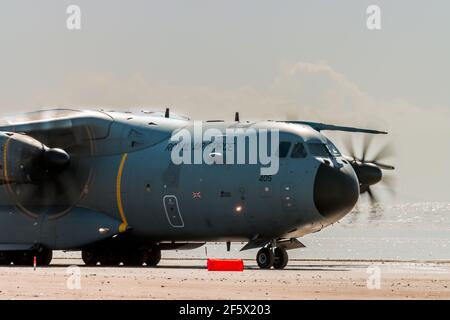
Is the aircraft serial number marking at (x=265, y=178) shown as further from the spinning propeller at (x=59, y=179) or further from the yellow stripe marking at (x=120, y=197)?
the spinning propeller at (x=59, y=179)

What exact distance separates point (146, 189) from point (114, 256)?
2994mm

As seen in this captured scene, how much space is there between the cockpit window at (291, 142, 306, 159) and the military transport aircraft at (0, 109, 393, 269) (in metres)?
0.05

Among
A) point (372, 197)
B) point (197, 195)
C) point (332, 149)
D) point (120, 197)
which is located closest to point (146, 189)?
point (120, 197)

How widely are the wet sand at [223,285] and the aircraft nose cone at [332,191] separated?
84.9 inches

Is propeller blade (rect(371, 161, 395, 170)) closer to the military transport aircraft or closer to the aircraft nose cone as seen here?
the military transport aircraft

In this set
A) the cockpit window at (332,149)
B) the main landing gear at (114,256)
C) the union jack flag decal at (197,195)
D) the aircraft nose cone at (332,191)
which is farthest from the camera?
the main landing gear at (114,256)

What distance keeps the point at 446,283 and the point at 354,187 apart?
760 centimetres

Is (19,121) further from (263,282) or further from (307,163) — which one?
(263,282)

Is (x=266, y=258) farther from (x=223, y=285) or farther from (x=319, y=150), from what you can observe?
(x=223, y=285)

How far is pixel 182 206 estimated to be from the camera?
119 feet

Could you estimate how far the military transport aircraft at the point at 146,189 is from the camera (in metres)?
34.3

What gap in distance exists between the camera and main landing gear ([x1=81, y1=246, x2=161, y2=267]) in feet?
126

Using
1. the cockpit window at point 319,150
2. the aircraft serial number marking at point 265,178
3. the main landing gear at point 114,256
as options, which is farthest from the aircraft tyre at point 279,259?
the main landing gear at point 114,256

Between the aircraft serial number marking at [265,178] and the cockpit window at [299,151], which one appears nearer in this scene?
the cockpit window at [299,151]
